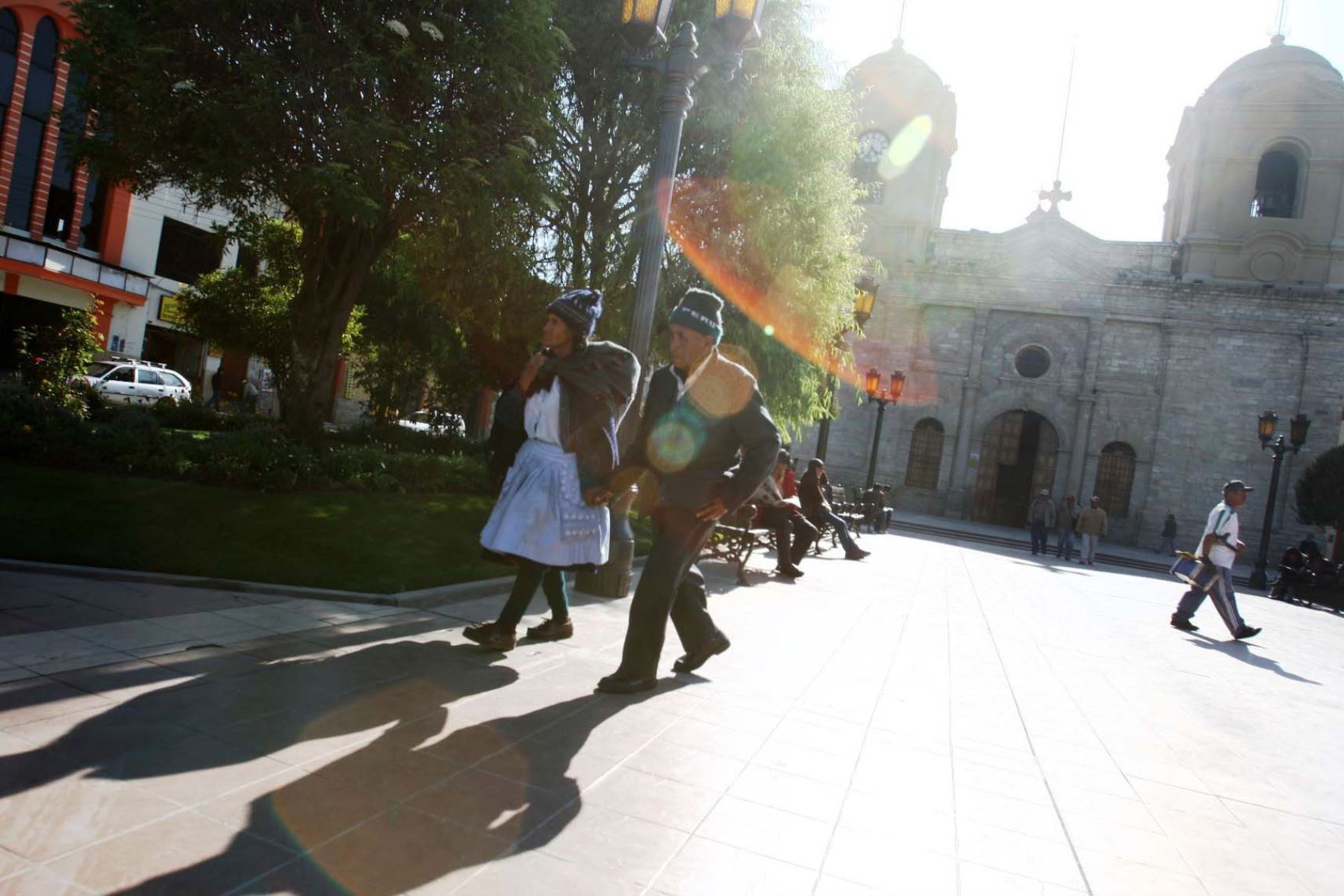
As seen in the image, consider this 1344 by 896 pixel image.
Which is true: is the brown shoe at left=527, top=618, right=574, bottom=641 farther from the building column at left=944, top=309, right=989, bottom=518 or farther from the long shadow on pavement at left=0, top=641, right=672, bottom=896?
the building column at left=944, top=309, right=989, bottom=518

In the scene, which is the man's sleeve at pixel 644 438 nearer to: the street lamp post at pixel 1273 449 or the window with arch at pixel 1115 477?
the street lamp post at pixel 1273 449

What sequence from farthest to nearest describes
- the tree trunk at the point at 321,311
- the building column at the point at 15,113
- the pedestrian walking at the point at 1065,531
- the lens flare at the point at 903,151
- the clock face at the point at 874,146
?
the clock face at the point at 874,146 → the lens flare at the point at 903,151 → the pedestrian walking at the point at 1065,531 → the building column at the point at 15,113 → the tree trunk at the point at 321,311

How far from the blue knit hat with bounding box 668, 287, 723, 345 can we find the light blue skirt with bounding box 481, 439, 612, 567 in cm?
94

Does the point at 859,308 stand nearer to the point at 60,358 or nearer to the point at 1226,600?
the point at 1226,600

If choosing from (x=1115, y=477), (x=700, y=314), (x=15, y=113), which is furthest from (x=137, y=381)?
(x=1115, y=477)

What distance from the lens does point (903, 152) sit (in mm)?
39031

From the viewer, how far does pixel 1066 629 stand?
386 inches

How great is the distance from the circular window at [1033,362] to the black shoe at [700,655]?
35.3 meters

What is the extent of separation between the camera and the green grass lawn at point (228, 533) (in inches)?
231

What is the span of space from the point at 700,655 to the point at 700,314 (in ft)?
6.34

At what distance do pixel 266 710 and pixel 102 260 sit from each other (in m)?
29.8

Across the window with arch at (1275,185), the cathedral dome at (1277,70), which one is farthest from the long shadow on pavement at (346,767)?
the cathedral dome at (1277,70)

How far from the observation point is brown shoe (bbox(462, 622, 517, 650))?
496 centimetres

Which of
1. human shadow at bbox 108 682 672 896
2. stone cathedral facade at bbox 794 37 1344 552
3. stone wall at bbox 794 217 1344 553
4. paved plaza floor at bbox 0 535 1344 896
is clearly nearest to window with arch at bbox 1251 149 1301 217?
stone cathedral facade at bbox 794 37 1344 552
